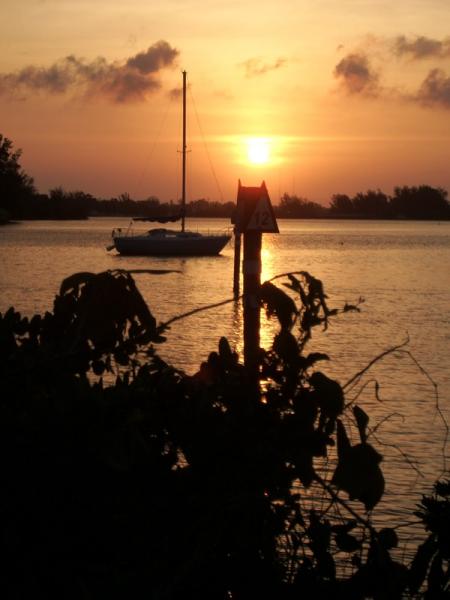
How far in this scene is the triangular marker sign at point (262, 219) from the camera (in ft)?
24.2

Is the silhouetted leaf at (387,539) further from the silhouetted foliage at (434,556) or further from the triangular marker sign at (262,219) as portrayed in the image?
the triangular marker sign at (262,219)

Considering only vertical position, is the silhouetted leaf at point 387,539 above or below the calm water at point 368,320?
above

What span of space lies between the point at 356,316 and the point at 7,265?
31.7 meters

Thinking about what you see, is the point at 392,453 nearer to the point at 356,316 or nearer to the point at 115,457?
the point at 115,457

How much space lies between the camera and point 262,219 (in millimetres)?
7391

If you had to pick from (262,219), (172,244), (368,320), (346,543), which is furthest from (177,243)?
(346,543)

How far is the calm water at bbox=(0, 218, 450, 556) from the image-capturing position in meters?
11.9

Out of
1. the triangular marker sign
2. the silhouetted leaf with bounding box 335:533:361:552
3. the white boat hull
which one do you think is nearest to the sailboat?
the white boat hull

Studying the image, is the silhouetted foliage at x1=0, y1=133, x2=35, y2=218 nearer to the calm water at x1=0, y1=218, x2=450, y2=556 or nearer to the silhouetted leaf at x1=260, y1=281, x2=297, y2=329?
the calm water at x1=0, y1=218, x2=450, y2=556

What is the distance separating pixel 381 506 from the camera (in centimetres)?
910

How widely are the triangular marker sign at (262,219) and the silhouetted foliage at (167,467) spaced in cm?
282

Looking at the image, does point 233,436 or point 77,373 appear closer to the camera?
point 233,436

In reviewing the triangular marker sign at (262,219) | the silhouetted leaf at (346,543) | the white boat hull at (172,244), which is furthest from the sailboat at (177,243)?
the silhouetted leaf at (346,543)

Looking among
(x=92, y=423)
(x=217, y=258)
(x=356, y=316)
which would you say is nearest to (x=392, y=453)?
(x=92, y=423)
